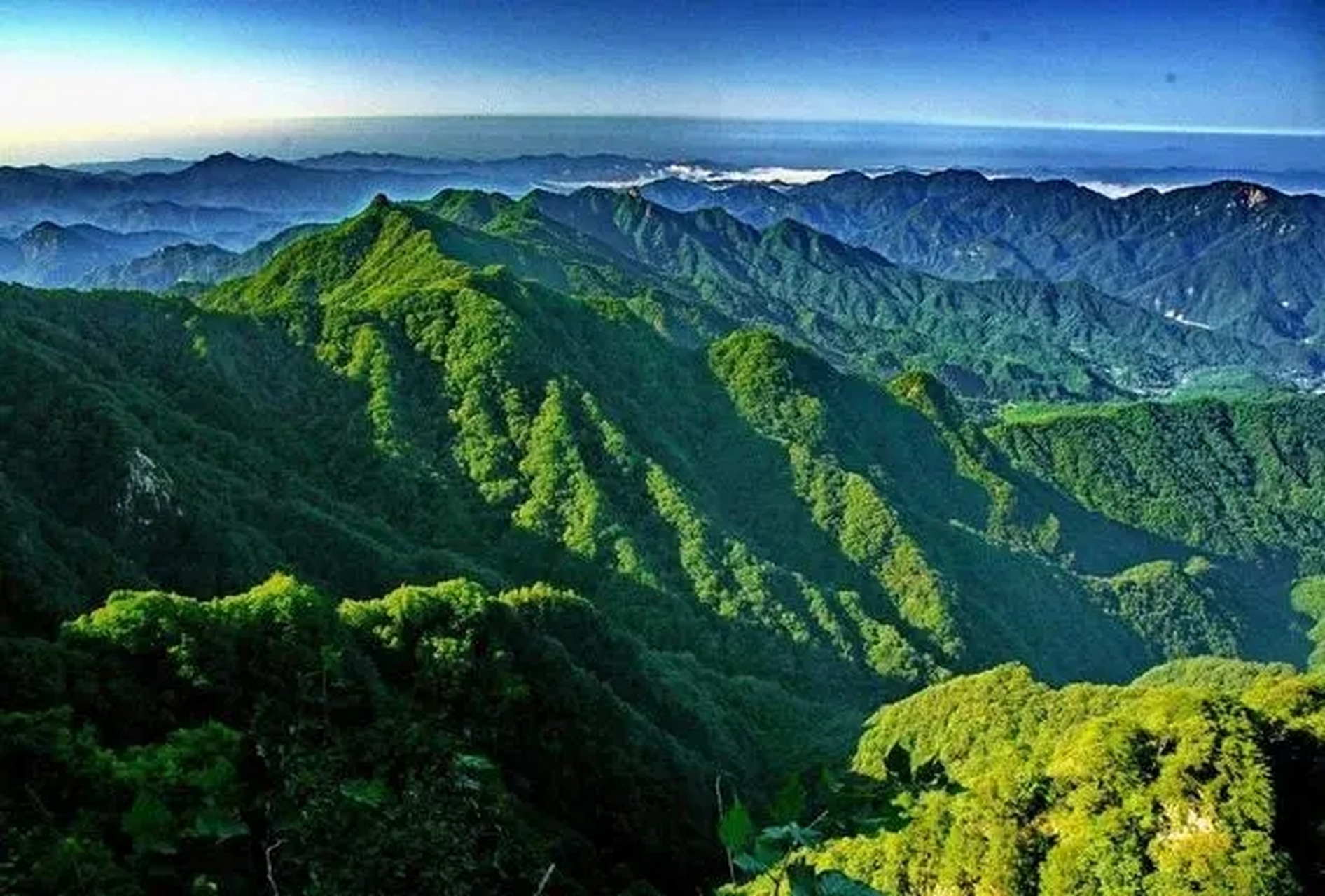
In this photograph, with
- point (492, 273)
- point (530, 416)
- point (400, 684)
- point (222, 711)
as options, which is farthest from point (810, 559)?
point (222, 711)

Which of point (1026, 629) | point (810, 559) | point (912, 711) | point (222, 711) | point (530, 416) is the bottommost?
point (1026, 629)

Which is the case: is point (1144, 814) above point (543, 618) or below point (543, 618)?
above

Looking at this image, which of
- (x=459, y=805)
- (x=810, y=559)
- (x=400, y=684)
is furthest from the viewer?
(x=810, y=559)

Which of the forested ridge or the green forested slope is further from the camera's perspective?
the green forested slope

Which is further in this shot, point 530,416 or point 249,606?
point 530,416

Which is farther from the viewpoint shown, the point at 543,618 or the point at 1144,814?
the point at 543,618

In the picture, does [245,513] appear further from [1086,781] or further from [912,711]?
[1086,781]

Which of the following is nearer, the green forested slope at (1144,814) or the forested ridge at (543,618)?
the forested ridge at (543,618)

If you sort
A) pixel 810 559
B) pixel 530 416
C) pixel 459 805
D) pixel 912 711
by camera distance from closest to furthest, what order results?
1. pixel 459 805
2. pixel 912 711
3. pixel 530 416
4. pixel 810 559
